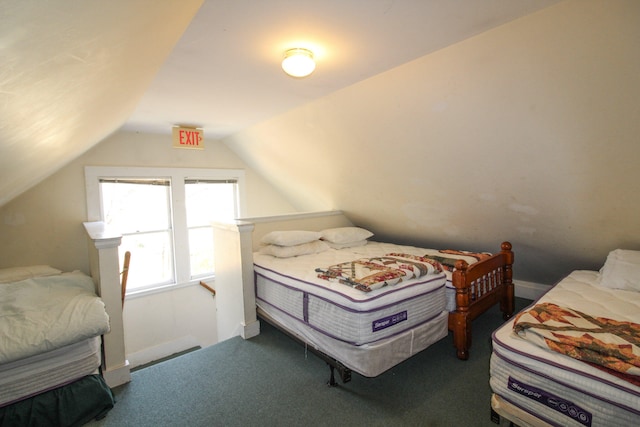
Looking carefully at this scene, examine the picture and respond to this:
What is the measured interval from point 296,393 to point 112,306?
1.35 metres

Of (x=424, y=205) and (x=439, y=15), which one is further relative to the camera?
(x=424, y=205)

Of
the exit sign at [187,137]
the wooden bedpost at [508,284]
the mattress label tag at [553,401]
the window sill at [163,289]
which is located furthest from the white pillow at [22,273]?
the wooden bedpost at [508,284]

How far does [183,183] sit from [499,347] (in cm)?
400

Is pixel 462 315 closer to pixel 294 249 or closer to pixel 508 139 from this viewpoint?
pixel 508 139

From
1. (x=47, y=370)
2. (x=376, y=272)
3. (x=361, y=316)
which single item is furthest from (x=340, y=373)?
(x=47, y=370)

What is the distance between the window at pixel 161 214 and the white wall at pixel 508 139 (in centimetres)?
141

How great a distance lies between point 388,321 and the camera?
192 cm

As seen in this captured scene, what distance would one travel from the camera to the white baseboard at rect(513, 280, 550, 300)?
3251 millimetres

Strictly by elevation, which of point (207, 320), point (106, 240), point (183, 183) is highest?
point (183, 183)

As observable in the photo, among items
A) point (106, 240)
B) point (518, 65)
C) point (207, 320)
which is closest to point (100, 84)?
point (106, 240)

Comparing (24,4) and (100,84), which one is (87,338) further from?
(24,4)

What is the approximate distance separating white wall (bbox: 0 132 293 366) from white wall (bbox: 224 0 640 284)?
4.35 feet

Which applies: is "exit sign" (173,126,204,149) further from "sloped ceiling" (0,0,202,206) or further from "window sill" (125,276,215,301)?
"window sill" (125,276,215,301)

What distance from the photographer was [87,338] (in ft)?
5.72
